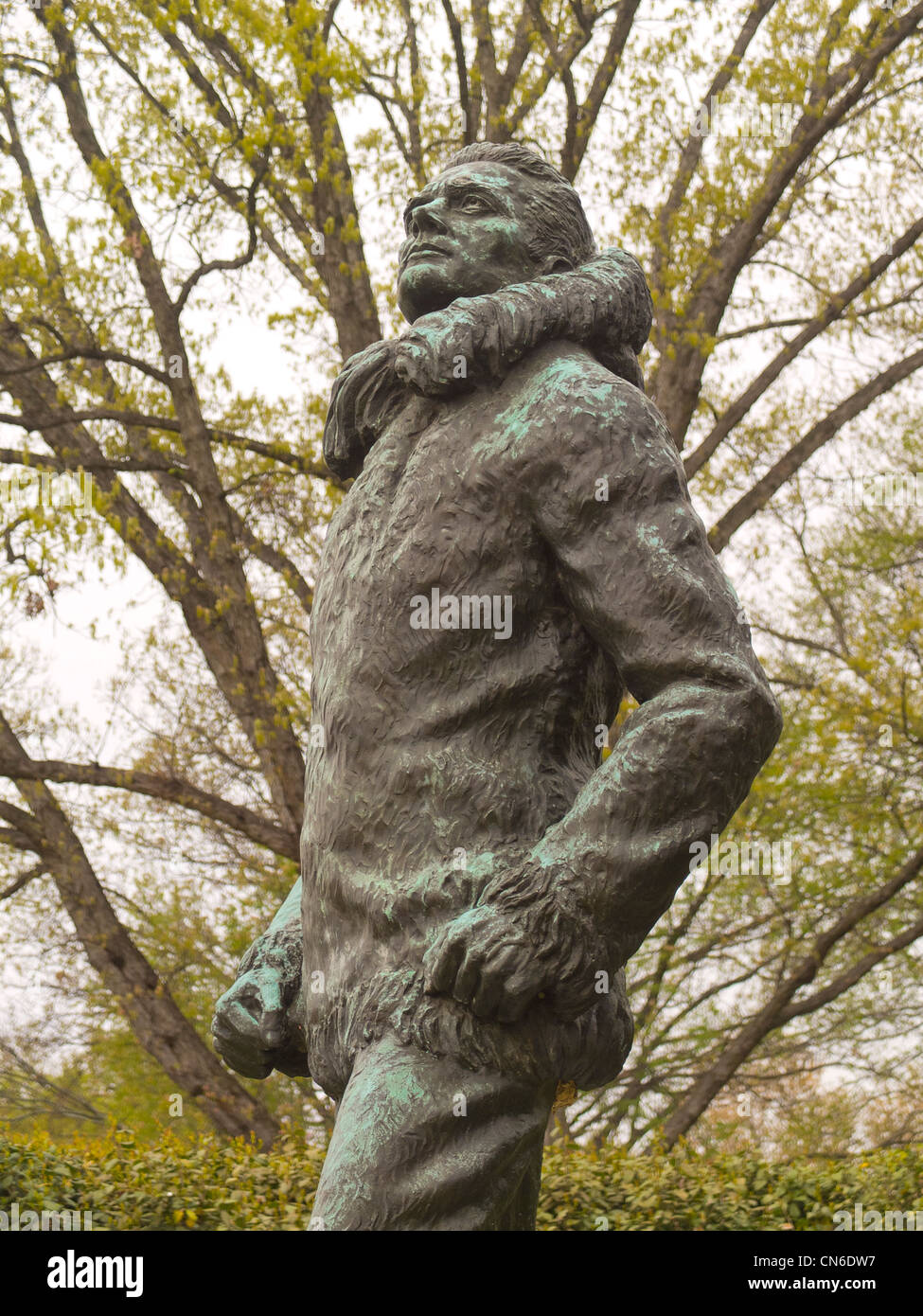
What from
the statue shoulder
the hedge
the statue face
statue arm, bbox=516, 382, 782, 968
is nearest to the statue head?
the statue face

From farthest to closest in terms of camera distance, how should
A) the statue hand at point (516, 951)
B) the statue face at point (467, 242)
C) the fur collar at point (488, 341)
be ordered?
the statue face at point (467, 242) → the fur collar at point (488, 341) → the statue hand at point (516, 951)

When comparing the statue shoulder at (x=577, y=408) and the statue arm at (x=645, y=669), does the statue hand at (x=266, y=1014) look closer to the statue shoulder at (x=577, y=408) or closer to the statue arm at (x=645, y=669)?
the statue arm at (x=645, y=669)

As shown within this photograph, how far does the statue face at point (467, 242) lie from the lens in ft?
9.88

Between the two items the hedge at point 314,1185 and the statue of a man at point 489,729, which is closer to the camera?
the statue of a man at point 489,729

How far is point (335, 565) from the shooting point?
292 centimetres

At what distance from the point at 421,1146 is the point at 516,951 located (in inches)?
13.5

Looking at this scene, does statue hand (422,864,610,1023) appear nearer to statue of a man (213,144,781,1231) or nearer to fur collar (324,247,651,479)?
statue of a man (213,144,781,1231)

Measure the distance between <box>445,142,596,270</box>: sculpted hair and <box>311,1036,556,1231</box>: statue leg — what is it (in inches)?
62.5

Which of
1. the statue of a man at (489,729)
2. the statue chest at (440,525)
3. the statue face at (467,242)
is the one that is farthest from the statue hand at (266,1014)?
the statue face at (467,242)

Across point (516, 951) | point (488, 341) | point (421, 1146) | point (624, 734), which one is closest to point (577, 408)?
point (488, 341)

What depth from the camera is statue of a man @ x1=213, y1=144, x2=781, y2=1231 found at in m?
2.39

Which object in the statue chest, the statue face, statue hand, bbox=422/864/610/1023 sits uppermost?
the statue face

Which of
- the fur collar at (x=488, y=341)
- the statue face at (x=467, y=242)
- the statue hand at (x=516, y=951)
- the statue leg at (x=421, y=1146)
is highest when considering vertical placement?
the statue face at (x=467, y=242)
